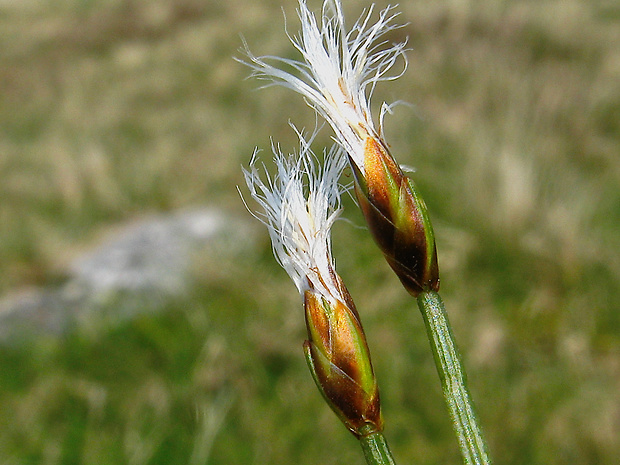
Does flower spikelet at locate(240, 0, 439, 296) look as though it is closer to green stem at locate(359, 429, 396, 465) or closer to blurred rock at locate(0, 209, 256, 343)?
green stem at locate(359, 429, 396, 465)

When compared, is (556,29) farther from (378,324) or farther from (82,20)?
(82,20)

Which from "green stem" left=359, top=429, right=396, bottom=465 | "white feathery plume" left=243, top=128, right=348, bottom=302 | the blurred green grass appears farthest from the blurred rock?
"green stem" left=359, top=429, right=396, bottom=465

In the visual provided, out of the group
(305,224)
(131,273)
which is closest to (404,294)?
(131,273)

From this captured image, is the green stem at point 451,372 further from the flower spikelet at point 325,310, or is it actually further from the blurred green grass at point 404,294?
the blurred green grass at point 404,294

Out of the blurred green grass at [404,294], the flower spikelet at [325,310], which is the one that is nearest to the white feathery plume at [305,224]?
the flower spikelet at [325,310]

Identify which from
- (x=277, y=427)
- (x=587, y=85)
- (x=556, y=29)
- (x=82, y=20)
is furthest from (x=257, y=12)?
(x=277, y=427)
